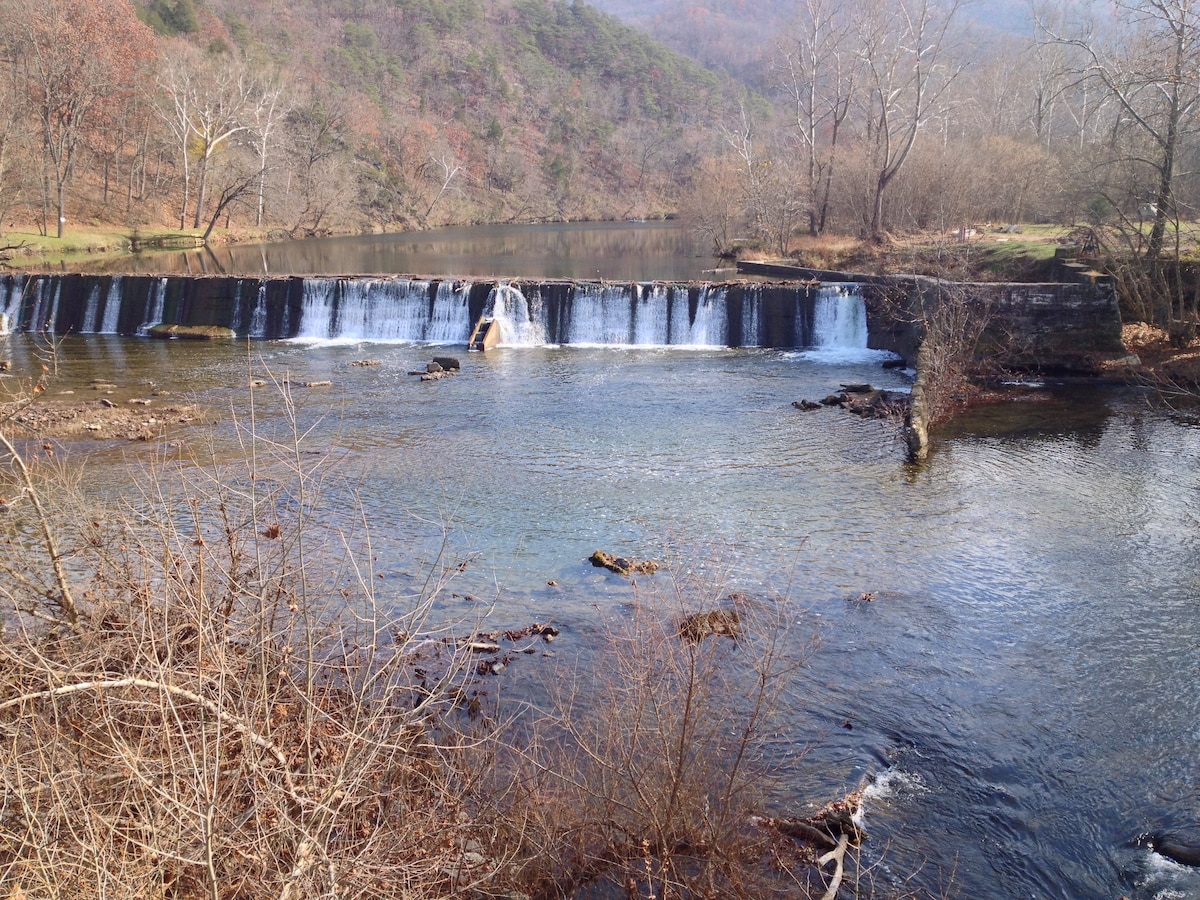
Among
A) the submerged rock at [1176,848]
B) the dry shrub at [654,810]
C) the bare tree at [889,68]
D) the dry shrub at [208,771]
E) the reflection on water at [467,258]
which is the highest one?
the bare tree at [889,68]

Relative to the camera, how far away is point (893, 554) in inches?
401

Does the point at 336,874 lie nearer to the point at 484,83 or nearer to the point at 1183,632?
the point at 1183,632

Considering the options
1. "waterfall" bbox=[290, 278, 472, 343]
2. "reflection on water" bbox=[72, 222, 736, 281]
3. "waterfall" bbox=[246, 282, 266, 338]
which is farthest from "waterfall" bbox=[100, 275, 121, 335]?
"waterfall" bbox=[290, 278, 472, 343]

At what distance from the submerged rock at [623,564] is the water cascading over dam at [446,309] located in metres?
14.2

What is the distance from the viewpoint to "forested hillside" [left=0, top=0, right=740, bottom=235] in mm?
40938

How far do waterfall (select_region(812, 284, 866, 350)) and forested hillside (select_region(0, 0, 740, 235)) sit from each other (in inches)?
1053

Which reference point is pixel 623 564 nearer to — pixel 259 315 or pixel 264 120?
pixel 259 315

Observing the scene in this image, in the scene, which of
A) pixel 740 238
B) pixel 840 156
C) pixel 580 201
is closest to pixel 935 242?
pixel 840 156

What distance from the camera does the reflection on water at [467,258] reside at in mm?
32375

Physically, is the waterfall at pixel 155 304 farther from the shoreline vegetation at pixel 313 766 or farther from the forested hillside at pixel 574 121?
the shoreline vegetation at pixel 313 766

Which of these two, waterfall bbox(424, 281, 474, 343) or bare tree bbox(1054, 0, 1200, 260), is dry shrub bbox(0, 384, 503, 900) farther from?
waterfall bbox(424, 281, 474, 343)

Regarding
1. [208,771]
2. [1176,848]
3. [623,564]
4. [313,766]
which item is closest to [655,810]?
[313,766]

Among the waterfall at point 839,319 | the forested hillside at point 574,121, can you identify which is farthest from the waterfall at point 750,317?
the forested hillside at point 574,121

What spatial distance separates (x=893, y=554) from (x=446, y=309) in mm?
16864
